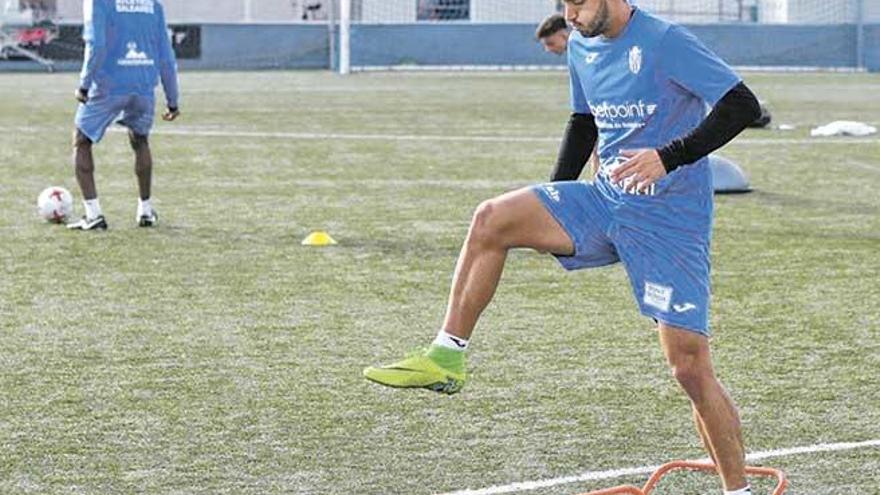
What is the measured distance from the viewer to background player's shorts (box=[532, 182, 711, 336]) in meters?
6.48

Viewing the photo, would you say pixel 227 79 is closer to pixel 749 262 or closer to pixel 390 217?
pixel 390 217

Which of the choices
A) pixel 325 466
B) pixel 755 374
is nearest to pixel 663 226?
pixel 325 466

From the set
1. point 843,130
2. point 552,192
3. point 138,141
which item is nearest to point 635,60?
point 552,192

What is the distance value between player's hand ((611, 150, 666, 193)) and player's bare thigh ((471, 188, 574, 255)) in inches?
14.0

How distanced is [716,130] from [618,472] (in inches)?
66.3

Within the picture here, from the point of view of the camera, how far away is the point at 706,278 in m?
6.59

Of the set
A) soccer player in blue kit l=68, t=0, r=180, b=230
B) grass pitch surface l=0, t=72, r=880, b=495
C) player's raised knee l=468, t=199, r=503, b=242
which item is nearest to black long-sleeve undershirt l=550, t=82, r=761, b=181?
player's raised knee l=468, t=199, r=503, b=242

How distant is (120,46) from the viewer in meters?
15.6

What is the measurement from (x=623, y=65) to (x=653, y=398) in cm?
Result: 274

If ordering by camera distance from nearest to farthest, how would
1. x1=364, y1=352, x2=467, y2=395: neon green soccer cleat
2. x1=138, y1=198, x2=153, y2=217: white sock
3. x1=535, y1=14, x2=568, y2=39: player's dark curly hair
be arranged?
x1=364, y1=352, x2=467, y2=395: neon green soccer cleat
x1=535, y1=14, x2=568, y2=39: player's dark curly hair
x1=138, y1=198, x2=153, y2=217: white sock

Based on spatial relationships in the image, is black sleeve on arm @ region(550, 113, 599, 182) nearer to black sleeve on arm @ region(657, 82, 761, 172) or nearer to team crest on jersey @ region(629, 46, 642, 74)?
team crest on jersey @ region(629, 46, 642, 74)

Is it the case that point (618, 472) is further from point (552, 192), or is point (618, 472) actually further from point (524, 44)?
point (524, 44)

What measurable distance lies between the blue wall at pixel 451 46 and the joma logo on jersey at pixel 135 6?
2927 centimetres

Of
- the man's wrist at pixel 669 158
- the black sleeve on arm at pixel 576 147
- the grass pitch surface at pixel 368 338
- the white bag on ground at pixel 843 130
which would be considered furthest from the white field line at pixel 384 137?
the man's wrist at pixel 669 158
